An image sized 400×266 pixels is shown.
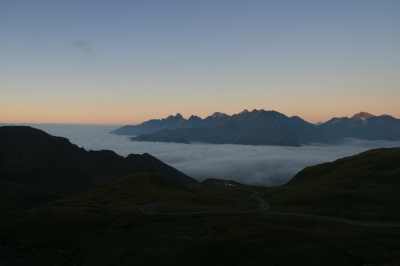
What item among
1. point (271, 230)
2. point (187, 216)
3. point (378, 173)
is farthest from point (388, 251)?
point (378, 173)

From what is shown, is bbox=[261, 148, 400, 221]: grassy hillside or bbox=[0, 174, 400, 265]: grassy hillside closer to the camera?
bbox=[0, 174, 400, 265]: grassy hillside

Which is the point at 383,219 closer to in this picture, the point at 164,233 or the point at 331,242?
the point at 331,242

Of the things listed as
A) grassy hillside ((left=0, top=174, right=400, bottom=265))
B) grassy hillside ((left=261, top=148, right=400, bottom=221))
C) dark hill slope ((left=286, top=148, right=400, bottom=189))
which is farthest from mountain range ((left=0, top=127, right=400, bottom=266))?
dark hill slope ((left=286, top=148, right=400, bottom=189))

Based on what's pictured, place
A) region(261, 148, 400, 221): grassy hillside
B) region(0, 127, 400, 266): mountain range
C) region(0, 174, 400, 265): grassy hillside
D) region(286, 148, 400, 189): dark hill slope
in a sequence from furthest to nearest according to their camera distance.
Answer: region(286, 148, 400, 189): dark hill slope
region(261, 148, 400, 221): grassy hillside
region(0, 127, 400, 266): mountain range
region(0, 174, 400, 265): grassy hillside

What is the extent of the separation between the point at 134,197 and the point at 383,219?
4082 inches

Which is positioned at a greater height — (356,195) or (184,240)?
(356,195)

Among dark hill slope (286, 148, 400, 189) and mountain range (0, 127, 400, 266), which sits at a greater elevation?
dark hill slope (286, 148, 400, 189)

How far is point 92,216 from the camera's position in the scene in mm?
93250

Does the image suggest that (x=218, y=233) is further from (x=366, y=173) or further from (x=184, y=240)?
(x=366, y=173)

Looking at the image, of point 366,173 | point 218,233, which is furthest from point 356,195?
point 218,233

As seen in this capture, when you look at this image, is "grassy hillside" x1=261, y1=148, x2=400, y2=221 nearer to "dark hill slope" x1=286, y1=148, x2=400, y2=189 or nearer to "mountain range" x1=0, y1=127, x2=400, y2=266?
"dark hill slope" x1=286, y1=148, x2=400, y2=189

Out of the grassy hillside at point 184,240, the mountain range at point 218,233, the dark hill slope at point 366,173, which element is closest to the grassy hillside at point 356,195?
the dark hill slope at point 366,173

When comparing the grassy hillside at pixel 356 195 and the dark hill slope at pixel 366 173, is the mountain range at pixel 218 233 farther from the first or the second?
the dark hill slope at pixel 366 173

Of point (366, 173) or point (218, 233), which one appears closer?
point (218, 233)
